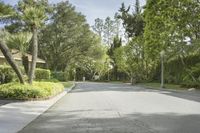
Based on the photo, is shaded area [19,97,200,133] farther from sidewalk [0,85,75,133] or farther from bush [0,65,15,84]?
bush [0,65,15,84]

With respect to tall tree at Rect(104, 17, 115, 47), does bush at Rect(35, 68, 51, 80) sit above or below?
below

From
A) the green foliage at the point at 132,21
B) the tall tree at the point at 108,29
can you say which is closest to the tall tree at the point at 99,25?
the tall tree at the point at 108,29

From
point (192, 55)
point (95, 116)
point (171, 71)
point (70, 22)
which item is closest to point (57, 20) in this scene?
point (70, 22)

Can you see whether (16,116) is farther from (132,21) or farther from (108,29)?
(108,29)

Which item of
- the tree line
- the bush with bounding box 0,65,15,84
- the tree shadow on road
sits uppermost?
the tree line

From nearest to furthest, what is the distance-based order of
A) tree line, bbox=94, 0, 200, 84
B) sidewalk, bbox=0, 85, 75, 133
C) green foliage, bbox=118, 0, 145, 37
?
1. sidewalk, bbox=0, 85, 75, 133
2. tree line, bbox=94, 0, 200, 84
3. green foliage, bbox=118, 0, 145, 37

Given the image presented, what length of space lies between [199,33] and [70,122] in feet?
101

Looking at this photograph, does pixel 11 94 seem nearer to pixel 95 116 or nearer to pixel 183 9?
pixel 95 116

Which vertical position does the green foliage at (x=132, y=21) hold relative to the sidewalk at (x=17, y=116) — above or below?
above

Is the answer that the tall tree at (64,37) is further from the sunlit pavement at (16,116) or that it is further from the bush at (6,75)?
the sunlit pavement at (16,116)

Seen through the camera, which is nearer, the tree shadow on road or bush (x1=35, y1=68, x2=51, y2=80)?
the tree shadow on road

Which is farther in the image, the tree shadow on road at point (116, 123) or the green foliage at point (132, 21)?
the green foliage at point (132, 21)

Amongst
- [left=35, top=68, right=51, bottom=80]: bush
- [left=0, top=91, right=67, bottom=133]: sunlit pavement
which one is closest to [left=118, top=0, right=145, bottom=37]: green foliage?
[left=35, top=68, right=51, bottom=80]: bush

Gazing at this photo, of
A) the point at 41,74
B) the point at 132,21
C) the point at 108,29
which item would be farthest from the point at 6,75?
the point at 108,29
